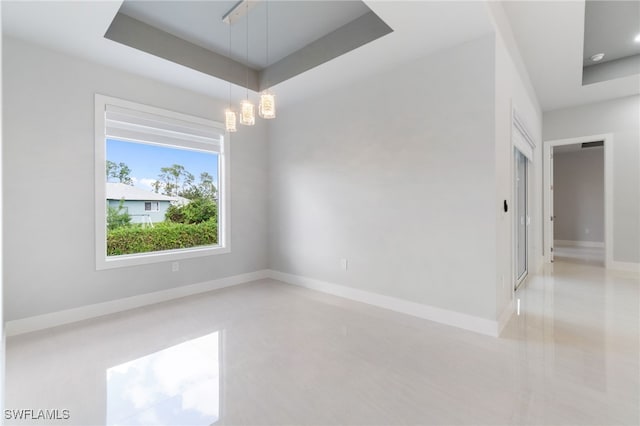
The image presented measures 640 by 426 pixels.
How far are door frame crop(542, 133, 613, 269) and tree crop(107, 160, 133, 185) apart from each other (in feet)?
21.4

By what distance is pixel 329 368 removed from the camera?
2.24m

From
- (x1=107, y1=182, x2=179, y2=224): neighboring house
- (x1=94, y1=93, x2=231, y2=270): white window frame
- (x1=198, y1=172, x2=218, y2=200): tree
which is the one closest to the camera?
(x1=94, y1=93, x2=231, y2=270): white window frame

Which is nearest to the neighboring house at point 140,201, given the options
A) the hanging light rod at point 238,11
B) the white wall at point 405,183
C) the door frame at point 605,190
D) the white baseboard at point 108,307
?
the white baseboard at point 108,307

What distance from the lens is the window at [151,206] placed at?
3.79m

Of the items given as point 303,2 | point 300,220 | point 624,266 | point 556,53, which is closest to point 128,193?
point 300,220

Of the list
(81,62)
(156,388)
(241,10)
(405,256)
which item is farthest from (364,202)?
(81,62)

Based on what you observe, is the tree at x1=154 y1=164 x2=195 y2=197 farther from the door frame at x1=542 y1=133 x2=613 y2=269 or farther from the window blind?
the door frame at x1=542 y1=133 x2=613 y2=269

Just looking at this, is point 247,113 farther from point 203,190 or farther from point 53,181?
point 53,181

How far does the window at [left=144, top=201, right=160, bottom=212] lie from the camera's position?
3.79 meters

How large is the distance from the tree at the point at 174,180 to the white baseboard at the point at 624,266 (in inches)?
260

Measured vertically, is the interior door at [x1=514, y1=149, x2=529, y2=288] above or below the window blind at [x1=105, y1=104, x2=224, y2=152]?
below

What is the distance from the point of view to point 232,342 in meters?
2.65

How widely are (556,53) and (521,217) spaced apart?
2.12 m

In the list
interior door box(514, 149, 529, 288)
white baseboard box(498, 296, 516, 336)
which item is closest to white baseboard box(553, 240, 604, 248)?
interior door box(514, 149, 529, 288)
